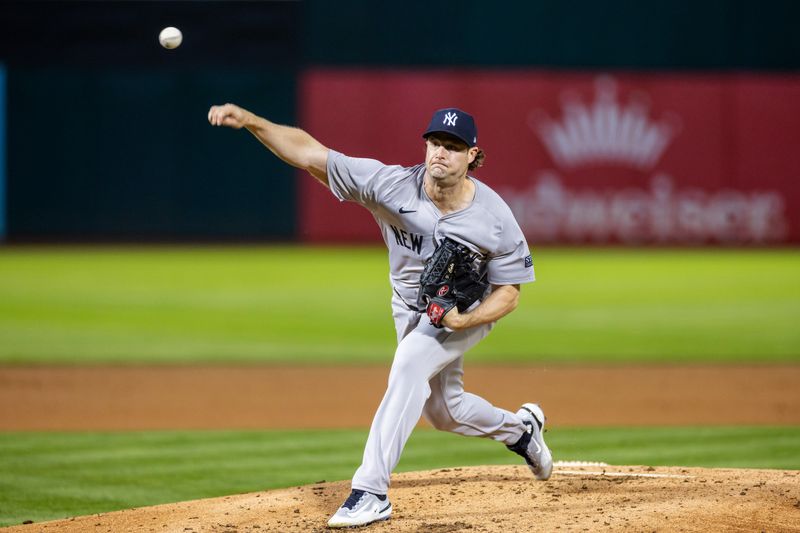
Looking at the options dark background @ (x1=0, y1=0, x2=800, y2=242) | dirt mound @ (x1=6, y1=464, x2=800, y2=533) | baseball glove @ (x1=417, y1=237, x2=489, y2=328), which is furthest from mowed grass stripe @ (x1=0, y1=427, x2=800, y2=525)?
dark background @ (x1=0, y1=0, x2=800, y2=242)

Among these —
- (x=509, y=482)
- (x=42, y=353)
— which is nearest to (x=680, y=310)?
(x=42, y=353)

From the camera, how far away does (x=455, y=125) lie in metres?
4.95

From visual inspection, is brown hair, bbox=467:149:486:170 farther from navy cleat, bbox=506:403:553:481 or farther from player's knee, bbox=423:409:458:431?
navy cleat, bbox=506:403:553:481

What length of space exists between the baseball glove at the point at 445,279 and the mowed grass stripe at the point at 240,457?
1875 millimetres

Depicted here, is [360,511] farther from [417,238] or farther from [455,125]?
[455,125]

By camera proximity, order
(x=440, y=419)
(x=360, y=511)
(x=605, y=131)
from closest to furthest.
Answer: (x=360, y=511) < (x=440, y=419) < (x=605, y=131)

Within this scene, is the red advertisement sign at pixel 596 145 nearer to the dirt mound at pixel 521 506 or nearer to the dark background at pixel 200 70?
the dark background at pixel 200 70

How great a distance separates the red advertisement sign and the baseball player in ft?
55.5

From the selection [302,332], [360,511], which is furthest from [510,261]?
[302,332]

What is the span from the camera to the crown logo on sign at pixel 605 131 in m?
22.3

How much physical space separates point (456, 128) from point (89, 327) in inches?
373

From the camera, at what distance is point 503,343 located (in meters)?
12.7

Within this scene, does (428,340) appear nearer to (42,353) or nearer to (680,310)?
(42,353)

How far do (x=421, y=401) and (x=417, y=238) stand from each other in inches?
27.9
